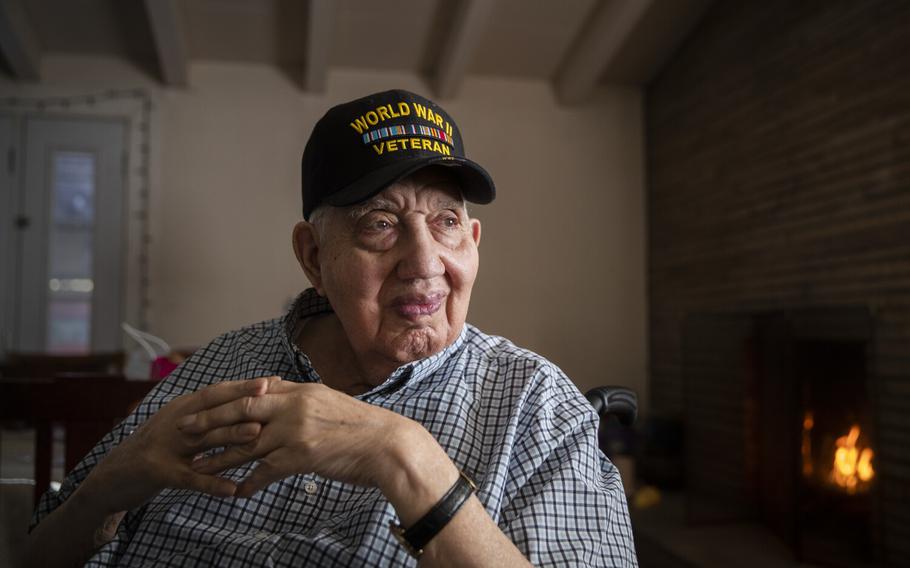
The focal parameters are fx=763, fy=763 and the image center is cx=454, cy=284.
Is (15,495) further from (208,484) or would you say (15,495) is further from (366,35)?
(366,35)

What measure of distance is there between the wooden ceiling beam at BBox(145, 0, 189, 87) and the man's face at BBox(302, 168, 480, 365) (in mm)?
3718

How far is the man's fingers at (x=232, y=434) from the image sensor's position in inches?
34.6

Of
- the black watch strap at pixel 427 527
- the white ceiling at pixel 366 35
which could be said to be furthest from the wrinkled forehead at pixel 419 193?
the white ceiling at pixel 366 35

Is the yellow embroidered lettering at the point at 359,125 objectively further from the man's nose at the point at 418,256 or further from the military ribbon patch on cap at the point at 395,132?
the man's nose at the point at 418,256

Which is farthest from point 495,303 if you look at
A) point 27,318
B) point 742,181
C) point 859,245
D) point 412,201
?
point 412,201

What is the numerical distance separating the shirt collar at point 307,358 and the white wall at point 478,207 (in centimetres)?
396

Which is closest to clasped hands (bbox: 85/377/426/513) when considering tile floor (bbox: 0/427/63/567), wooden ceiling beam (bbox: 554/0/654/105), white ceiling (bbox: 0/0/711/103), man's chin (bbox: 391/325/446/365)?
man's chin (bbox: 391/325/446/365)

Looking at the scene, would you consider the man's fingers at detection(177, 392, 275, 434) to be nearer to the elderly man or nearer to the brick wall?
the elderly man

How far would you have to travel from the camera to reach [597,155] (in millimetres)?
5809

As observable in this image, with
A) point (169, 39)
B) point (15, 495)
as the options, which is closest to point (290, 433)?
point (15, 495)

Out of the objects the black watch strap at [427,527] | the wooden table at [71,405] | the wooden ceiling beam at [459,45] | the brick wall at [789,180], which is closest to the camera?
the black watch strap at [427,527]

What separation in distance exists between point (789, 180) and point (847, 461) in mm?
1472

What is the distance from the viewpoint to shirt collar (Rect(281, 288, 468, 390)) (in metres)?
1.12

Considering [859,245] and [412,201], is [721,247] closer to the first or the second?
[859,245]
